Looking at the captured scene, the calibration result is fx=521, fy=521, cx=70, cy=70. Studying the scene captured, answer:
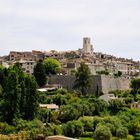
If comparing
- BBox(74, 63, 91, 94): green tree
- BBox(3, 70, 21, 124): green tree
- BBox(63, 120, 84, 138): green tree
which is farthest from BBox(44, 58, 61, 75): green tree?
BBox(63, 120, 84, 138): green tree

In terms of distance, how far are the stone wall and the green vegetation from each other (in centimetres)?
719

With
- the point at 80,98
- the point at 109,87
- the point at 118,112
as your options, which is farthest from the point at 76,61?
the point at 118,112

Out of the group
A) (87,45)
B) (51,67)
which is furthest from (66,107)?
(87,45)

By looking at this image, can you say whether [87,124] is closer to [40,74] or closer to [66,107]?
[66,107]

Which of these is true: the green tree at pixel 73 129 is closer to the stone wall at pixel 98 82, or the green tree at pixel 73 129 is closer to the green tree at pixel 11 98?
the green tree at pixel 11 98

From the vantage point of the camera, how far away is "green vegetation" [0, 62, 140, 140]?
30500 mm

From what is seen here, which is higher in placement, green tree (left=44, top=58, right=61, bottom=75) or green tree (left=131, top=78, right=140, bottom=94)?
green tree (left=44, top=58, right=61, bottom=75)

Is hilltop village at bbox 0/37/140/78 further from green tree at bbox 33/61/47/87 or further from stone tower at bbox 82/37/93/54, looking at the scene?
green tree at bbox 33/61/47/87

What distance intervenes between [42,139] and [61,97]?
15939 mm

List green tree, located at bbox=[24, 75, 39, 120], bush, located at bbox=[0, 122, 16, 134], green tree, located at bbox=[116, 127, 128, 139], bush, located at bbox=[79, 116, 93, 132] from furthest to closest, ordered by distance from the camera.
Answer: green tree, located at bbox=[24, 75, 39, 120] → bush, located at bbox=[79, 116, 93, 132] → green tree, located at bbox=[116, 127, 128, 139] → bush, located at bbox=[0, 122, 16, 134]

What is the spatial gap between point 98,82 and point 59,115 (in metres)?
14.8

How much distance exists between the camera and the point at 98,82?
50.9 meters

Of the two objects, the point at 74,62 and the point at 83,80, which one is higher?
the point at 74,62

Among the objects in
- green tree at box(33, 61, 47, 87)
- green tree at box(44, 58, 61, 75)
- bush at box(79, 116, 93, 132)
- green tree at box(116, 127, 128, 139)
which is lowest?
green tree at box(116, 127, 128, 139)
